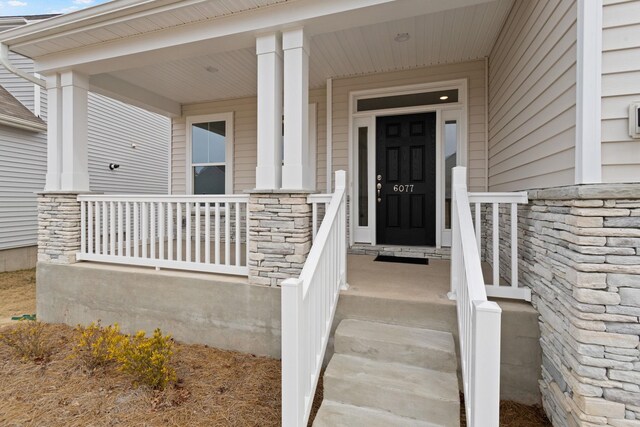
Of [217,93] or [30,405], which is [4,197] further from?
[30,405]

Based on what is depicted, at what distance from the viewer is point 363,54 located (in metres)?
3.92

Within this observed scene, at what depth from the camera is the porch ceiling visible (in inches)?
128

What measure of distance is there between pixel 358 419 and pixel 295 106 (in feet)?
7.95

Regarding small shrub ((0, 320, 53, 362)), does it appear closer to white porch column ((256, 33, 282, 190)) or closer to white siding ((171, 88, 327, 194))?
white porch column ((256, 33, 282, 190))

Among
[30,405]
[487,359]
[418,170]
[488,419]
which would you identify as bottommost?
[30,405]

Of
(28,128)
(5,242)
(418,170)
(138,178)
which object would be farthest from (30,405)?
(138,178)

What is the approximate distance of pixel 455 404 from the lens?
5.88ft

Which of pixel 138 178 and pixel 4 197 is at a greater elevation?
pixel 138 178

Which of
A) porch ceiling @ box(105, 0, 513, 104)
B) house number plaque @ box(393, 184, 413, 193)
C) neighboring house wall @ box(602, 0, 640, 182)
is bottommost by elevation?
house number plaque @ box(393, 184, 413, 193)

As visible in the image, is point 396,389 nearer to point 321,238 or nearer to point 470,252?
point 470,252

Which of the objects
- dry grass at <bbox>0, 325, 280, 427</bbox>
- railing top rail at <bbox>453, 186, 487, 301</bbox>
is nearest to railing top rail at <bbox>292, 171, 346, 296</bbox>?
railing top rail at <bbox>453, 186, 487, 301</bbox>

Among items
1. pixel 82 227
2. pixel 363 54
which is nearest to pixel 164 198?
pixel 82 227

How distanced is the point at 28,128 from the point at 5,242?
2.38 m

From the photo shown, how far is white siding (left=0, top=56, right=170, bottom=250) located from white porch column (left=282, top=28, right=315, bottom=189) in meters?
6.59
